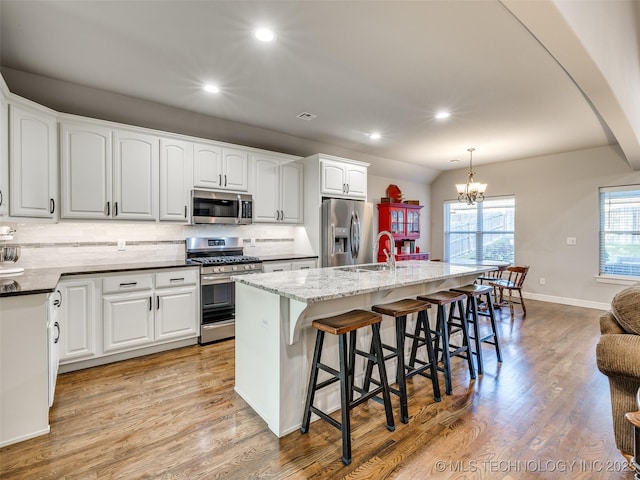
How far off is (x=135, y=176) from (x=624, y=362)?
4.08 meters

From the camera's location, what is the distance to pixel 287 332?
79.4 inches

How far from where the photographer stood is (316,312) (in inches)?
83.4

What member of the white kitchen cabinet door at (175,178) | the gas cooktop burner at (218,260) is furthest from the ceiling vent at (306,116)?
the gas cooktop burner at (218,260)

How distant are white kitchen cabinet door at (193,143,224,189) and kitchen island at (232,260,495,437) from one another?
1.94 metres

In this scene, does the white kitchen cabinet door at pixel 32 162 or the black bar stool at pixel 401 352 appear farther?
the white kitchen cabinet door at pixel 32 162

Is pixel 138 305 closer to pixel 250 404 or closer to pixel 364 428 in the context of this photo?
pixel 250 404

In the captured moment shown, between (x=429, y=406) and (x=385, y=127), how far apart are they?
3.35 metres

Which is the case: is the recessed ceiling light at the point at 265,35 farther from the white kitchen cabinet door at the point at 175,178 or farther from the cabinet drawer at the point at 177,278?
the cabinet drawer at the point at 177,278

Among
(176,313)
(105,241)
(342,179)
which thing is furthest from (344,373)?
(342,179)

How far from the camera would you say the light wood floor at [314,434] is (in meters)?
1.72

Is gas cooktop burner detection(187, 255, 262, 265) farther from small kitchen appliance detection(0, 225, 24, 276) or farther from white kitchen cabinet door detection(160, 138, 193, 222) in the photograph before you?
small kitchen appliance detection(0, 225, 24, 276)

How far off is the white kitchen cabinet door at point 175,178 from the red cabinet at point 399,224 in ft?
12.1

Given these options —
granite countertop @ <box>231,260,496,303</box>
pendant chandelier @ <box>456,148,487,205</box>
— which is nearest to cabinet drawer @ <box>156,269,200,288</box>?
granite countertop @ <box>231,260,496,303</box>

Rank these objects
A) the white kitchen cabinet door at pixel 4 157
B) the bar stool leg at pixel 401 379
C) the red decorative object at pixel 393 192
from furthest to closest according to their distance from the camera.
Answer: the red decorative object at pixel 393 192 < the white kitchen cabinet door at pixel 4 157 < the bar stool leg at pixel 401 379
